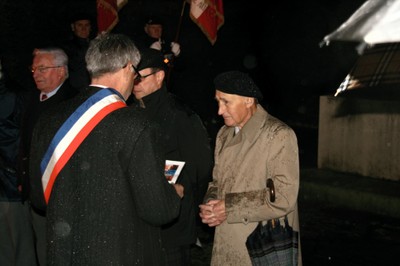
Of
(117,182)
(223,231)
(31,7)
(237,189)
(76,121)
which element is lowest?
(223,231)

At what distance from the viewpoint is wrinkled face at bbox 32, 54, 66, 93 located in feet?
16.9

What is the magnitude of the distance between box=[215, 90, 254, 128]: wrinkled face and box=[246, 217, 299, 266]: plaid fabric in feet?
2.14

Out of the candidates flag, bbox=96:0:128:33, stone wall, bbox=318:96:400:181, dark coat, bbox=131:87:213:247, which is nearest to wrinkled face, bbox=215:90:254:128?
dark coat, bbox=131:87:213:247

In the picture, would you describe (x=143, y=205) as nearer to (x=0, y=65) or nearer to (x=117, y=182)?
(x=117, y=182)

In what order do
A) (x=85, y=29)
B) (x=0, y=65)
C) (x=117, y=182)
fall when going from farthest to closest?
(x=85, y=29) → (x=0, y=65) → (x=117, y=182)

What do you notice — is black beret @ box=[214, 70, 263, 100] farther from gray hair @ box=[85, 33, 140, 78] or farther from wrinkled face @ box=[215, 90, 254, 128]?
gray hair @ box=[85, 33, 140, 78]

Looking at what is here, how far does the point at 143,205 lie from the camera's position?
2932mm

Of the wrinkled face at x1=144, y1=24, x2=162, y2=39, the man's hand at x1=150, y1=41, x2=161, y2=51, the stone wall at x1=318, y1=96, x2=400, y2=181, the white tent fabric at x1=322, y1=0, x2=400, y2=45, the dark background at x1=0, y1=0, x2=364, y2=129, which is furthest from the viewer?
the dark background at x1=0, y1=0, x2=364, y2=129

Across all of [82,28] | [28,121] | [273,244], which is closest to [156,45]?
[82,28]

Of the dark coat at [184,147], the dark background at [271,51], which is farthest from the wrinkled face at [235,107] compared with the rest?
the dark background at [271,51]

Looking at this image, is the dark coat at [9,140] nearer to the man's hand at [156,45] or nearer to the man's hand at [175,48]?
the man's hand at [156,45]

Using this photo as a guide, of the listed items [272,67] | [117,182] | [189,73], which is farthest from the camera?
[272,67]

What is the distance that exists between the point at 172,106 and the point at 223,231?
93 cm

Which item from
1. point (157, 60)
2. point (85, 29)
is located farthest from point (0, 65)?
point (85, 29)
